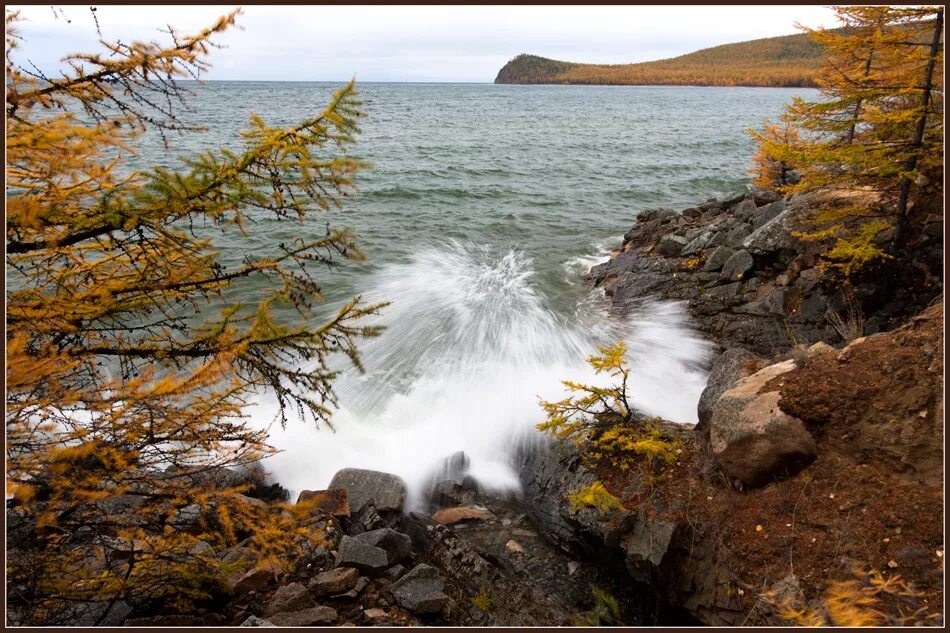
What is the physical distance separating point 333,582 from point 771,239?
12.0m

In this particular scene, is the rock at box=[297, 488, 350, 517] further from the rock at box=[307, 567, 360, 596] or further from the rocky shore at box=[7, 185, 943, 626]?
the rock at box=[307, 567, 360, 596]

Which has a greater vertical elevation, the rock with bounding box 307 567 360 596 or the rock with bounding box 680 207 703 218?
the rock with bounding box 680 207 703 218

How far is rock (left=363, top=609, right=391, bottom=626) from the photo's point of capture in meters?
5.55

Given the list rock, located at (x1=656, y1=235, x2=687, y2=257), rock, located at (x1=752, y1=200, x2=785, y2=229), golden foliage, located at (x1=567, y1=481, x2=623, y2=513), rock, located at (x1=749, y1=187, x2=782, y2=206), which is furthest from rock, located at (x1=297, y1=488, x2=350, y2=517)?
rock, located at (x1=749, y1=187, x2=782, y2=206)

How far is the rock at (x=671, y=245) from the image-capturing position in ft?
52.7

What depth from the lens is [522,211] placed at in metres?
25.0

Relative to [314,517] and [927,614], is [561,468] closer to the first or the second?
[314,517]

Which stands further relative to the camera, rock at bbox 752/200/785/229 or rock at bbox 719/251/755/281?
rock at bbox 752/200/785/229

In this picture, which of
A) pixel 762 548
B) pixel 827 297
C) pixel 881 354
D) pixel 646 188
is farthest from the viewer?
pixel 646 188

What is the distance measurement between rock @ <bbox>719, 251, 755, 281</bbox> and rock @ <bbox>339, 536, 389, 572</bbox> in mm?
10725

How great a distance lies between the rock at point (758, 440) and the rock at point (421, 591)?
3691 millimetres

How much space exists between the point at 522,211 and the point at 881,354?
19.6m

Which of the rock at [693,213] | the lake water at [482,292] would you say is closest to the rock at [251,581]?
the lake water at [482,292]

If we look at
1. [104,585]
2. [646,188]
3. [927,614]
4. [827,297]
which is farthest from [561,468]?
[646,188]
